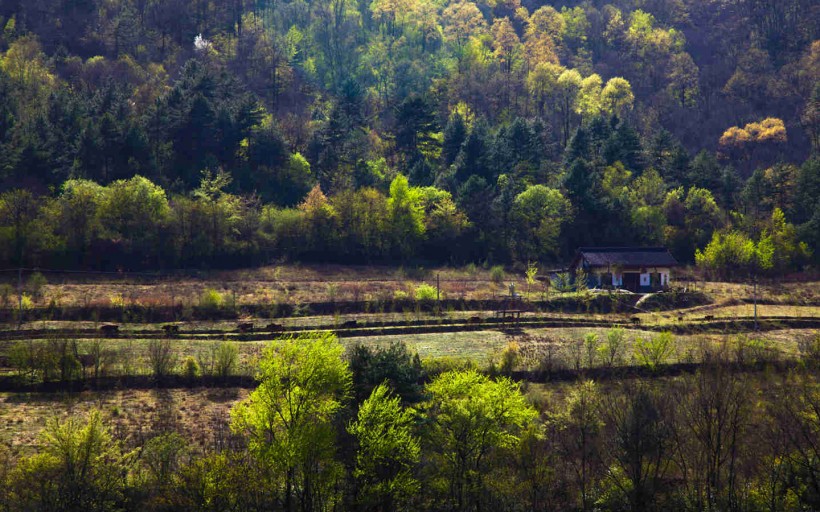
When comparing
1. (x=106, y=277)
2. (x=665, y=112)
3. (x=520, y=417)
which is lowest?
(x=520, y=417)

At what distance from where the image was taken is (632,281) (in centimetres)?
7681

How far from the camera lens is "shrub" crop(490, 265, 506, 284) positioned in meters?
75.8

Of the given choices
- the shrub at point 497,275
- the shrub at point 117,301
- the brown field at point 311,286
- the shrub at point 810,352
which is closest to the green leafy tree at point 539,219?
the brown field at point 311,286

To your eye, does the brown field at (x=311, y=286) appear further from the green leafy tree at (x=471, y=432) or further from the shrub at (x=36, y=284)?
the green leafy tree at (x=471, y=432)

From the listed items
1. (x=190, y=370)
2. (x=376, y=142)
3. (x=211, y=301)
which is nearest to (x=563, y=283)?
(x=211, y=301)

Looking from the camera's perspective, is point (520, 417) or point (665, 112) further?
point (665, 112)

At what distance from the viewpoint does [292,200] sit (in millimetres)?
87125

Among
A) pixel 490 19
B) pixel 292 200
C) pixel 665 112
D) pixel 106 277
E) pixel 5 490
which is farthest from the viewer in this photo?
pixel 490 19

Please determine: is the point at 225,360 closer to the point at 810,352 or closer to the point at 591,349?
the point at 591,349

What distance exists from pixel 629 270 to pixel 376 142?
39422 mm

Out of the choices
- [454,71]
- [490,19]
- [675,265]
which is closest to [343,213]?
[675,265]

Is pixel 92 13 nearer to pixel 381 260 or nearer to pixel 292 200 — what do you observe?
pixel 292 200

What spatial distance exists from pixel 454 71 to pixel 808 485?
103964 millimetres

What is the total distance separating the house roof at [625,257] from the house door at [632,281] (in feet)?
2.81
